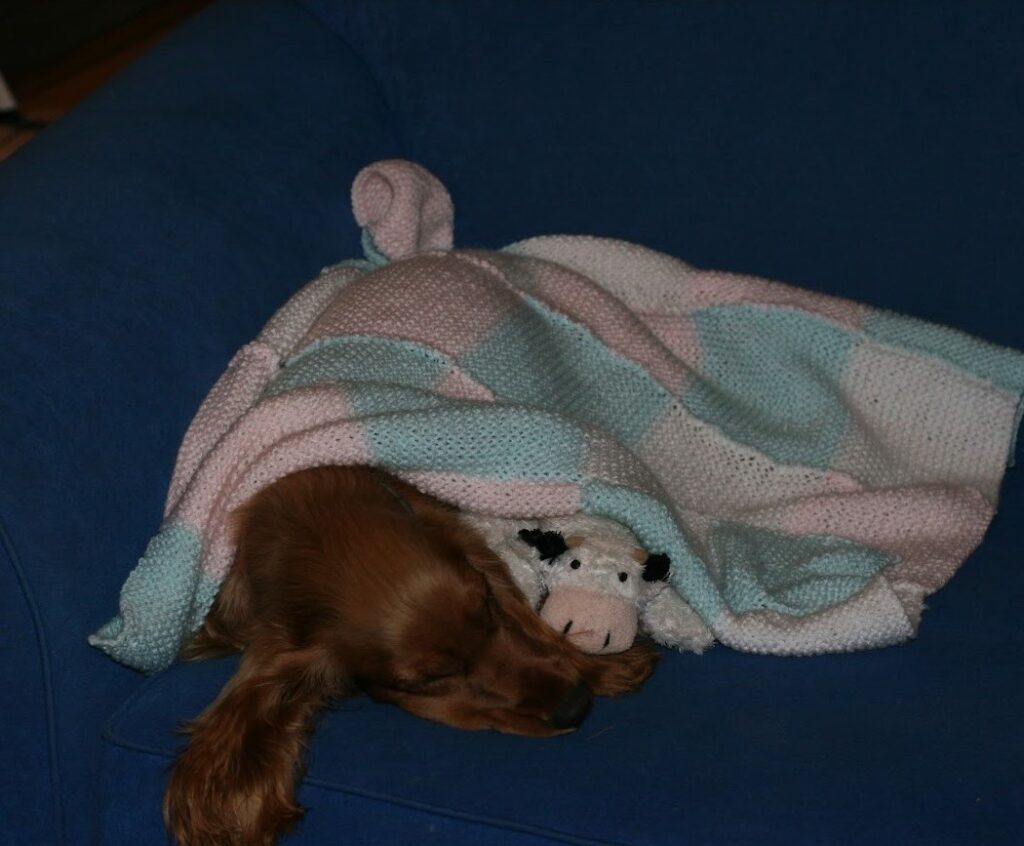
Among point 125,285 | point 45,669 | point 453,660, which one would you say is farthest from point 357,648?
point 125,285

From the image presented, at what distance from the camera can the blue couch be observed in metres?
1.42

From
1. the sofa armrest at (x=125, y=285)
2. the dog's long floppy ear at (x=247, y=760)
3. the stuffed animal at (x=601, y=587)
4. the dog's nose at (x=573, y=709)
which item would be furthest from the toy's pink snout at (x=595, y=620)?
the sofa armrest at (x=125, y=285)

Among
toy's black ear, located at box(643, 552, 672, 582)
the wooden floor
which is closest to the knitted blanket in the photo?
toy's black ear, located at box(643, 552, 672, 582)

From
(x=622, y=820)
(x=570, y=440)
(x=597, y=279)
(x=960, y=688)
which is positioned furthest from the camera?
(x=597, y=279)

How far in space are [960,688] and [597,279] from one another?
87cm

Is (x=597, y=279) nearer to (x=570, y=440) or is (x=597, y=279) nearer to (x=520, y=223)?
(x=520, y=223)

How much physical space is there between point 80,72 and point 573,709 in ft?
11.7

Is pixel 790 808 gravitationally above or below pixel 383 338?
below

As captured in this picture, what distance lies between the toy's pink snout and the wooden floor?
8.63 feet

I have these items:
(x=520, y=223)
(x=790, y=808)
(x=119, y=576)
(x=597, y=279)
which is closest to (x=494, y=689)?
(x=790, y=808)

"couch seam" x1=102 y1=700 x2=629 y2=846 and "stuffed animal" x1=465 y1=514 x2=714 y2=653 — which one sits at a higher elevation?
"stuffed animal" x1=465 y1=514 x2=714 y2=653

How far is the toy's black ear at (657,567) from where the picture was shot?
5.46 ft

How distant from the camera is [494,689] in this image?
1562 millimetres

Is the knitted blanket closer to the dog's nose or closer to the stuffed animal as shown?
the stuffed animal
